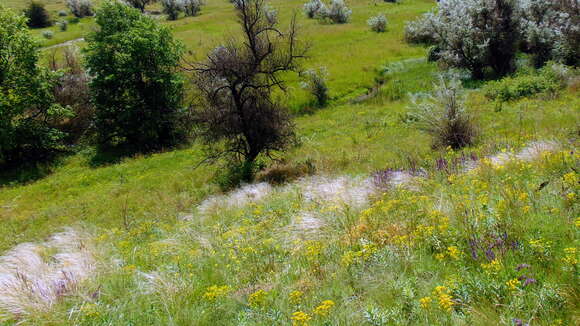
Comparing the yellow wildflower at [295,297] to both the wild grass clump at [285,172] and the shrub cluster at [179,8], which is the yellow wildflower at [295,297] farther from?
the shrub cluster at [179,8]

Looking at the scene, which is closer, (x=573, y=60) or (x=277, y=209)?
(x=277, y=209)

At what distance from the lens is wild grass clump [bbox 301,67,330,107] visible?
2439 cm

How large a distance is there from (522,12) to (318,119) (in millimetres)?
12210

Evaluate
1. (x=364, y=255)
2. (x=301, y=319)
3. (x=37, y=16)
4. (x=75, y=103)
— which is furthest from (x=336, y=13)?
(x=301, y=319)

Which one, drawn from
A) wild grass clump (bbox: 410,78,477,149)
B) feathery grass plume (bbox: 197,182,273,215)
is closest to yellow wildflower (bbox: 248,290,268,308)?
feathery grass plume (bbox: 197,182,273,215)

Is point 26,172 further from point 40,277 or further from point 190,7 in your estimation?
point 190,7

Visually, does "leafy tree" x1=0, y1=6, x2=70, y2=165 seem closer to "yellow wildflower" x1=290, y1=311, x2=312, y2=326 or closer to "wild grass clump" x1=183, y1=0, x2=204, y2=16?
"yellow wildflower" x1=290, y1=311, x2=312, y2=326

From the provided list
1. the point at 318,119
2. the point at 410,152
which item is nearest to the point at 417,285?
the point at 410,152

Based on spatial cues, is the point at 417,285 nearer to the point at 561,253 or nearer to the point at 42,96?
the point at 561,253

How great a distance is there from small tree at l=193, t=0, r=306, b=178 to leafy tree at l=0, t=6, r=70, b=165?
43.0 feet

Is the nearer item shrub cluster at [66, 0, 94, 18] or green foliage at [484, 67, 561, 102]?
green foliage at [484, 67, 561, 102]

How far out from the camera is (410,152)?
11.1 metres

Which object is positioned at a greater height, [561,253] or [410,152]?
[561,253]

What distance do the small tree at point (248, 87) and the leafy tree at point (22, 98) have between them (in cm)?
1309
